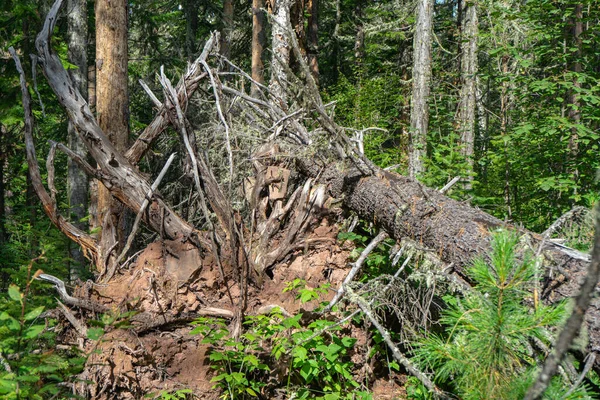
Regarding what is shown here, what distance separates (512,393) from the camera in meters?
2.21

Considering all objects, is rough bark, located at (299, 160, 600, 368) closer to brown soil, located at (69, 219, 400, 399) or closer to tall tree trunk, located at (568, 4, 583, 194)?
brown soil, located at (69, 219, 400, 399)

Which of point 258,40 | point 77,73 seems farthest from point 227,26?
point 77,73

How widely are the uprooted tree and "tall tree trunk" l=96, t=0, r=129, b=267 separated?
1.64 ft

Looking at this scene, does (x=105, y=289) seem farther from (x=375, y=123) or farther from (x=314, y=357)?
(x=375, y=123)

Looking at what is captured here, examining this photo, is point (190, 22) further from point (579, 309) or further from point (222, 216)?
point (579, 309)

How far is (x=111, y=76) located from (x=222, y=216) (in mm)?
2179

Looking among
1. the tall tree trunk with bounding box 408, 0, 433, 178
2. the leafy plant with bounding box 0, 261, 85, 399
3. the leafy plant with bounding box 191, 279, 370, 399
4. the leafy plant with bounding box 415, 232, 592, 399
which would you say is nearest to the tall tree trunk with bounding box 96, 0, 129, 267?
the leafy plant with bounding box 191, 279, 370, 399

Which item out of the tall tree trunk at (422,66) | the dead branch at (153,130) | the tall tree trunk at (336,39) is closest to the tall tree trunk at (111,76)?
the dead branch at (153,130)

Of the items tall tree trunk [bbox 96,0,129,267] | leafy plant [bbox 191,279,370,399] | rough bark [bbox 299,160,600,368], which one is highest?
tall tree trunk [bbox 96,0,129,267]

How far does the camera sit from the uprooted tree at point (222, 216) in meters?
4.27

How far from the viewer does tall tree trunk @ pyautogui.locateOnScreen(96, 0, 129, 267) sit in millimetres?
5668

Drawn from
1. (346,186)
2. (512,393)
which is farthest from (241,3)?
(512,393)

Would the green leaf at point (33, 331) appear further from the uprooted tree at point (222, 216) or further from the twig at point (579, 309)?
the twig at point (579, 309)

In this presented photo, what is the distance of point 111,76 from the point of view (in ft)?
18.9
